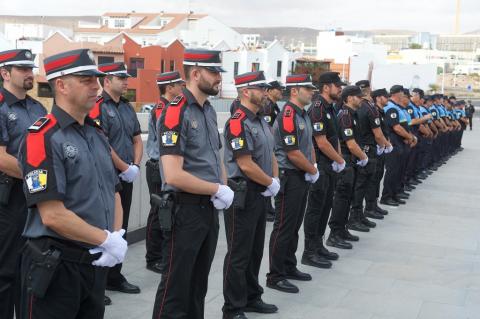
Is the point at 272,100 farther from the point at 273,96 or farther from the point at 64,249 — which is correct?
the point at 64,249

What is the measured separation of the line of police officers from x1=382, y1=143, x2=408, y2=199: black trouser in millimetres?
2725

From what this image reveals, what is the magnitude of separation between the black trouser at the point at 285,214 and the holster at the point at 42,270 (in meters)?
3.00

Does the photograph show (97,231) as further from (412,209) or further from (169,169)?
(412,209)

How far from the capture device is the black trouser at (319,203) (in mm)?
6340

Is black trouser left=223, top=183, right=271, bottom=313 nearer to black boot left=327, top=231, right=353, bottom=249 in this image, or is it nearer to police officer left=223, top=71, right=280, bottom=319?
police officer left=223, top=71, right=280, bottom=319

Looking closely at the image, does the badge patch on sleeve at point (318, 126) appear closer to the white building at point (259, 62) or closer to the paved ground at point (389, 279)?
the paved ground at point (389, 279)

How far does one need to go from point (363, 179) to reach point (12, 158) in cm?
571

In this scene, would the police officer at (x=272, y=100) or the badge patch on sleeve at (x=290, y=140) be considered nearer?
the badge patch on sleeve at (x=290, y=140)

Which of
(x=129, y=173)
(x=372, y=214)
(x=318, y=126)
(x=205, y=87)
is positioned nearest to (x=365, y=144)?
(x=372, y=214)

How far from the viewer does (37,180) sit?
2.78m

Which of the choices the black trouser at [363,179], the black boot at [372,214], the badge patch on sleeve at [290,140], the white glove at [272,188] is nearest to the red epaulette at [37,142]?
the white glove at [272,188]

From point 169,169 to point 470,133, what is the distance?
29904 mm

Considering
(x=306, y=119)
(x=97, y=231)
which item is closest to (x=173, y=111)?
(x=97, y=231)

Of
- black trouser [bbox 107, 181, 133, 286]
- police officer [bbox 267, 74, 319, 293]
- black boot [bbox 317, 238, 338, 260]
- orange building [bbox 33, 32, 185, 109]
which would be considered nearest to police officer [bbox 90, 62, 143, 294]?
black trouser [bbox 107, 181, 133, 286]
